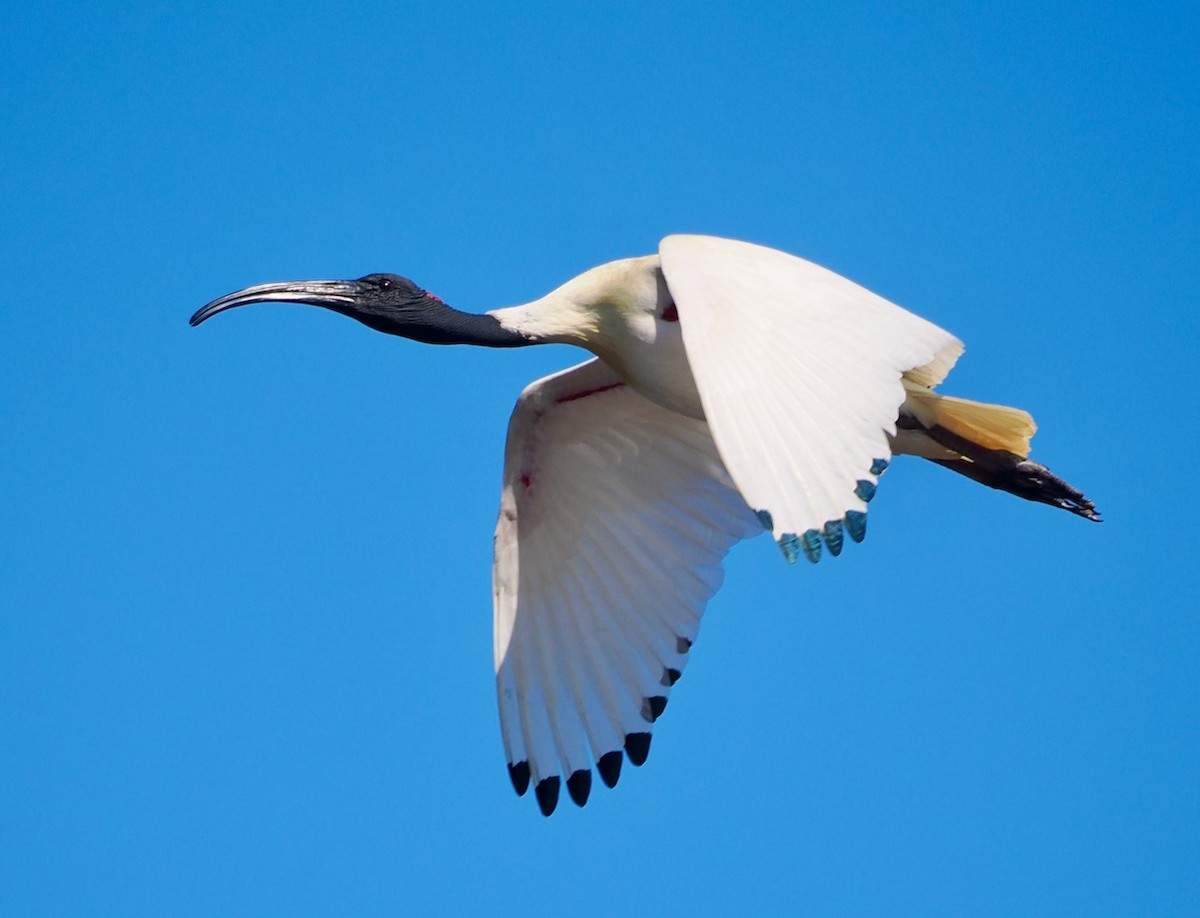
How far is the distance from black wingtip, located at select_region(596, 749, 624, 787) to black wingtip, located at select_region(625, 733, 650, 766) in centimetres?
4

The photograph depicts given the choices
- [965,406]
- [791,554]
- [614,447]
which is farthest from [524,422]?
[791,554]

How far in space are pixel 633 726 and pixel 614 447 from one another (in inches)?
45.9

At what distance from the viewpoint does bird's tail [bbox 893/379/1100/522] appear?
6922mm

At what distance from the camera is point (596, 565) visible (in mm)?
7746

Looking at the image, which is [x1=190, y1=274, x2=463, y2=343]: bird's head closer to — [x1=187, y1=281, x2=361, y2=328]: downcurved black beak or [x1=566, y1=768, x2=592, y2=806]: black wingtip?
[x1=187, y1=281, x2=361, y2=328]: downcurved black beak

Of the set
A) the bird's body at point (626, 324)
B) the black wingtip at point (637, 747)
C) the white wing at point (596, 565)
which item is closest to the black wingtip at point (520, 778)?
the white wing at point (596, 565)

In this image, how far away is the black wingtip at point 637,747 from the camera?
24.6 feet

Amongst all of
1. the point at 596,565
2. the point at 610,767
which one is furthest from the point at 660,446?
the point at 610,767

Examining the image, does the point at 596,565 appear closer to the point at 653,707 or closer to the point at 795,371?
the point at 653,707

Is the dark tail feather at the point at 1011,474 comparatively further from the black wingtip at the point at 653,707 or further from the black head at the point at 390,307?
the black head at the point at 390,307

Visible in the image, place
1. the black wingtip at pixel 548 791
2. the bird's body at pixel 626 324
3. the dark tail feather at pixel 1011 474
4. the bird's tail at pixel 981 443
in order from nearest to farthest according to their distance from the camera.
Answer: the bird's body at pixel 626 324
the bird's tail at pixel 981 443
the dark tail feather at pixel 1011 474
the black wingtip at pixel 548 791

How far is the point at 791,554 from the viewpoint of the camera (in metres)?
4.87

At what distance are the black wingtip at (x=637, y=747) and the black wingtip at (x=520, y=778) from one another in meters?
0.42

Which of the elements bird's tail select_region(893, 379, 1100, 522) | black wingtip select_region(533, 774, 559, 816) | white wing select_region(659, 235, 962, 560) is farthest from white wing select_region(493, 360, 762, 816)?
white wing select_region(659, 235, 962, 560)
